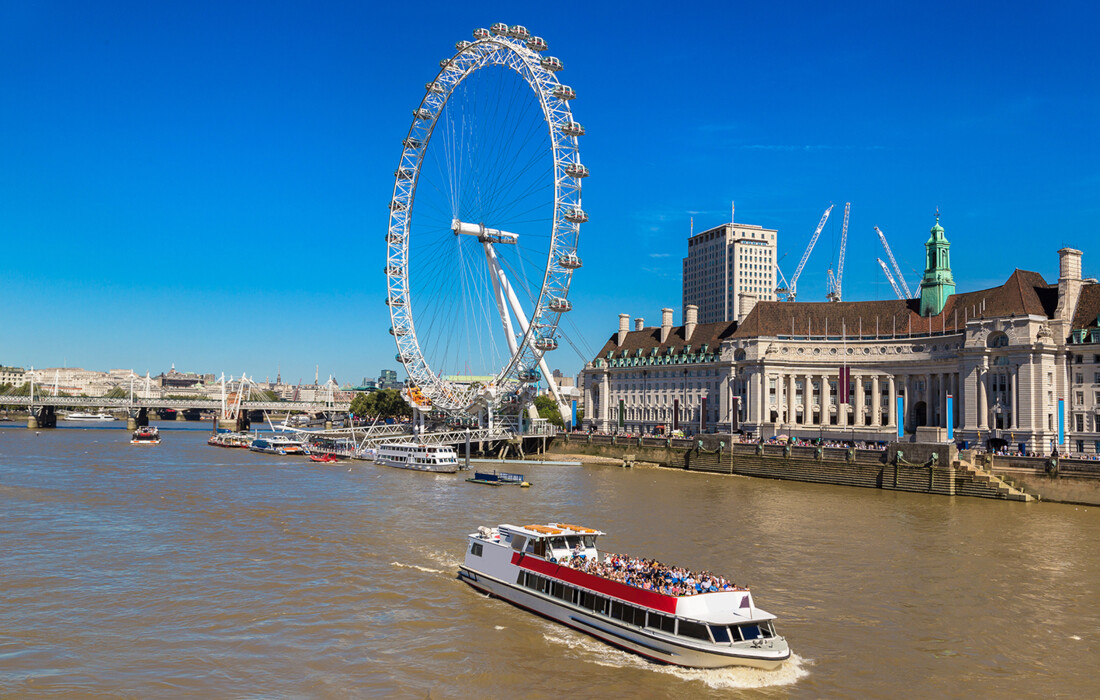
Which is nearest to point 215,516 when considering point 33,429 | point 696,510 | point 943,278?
point 696,510

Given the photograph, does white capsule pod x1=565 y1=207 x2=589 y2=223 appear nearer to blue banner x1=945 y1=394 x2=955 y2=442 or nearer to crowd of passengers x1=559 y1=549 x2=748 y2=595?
blue banner x1=945 y1=394 x2=955 y2=442

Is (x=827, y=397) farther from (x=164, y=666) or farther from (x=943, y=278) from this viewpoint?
(x=164, y=666)

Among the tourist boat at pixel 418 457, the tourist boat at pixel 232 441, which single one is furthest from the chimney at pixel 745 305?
the tourist boat at pixel 232 441

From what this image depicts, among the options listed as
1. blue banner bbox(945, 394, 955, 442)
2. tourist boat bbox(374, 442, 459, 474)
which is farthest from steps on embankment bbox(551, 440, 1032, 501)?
tourist boat bbox(374, 442, 459, 474)

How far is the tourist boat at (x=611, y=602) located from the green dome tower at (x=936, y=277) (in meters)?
76.5

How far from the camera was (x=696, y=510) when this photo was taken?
184 ft

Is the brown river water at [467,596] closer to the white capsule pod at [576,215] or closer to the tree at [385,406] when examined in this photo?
the white capsule pod at [576,215]

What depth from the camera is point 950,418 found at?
268 ft

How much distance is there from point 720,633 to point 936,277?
8373 centimetres

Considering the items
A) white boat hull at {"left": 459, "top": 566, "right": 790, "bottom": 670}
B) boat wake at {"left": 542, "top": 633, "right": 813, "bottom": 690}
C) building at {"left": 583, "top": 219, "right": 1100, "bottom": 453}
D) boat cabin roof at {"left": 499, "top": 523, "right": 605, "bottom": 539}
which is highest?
building at {"left": 583, "top": 219, "right": 1100, "bottom": 453}

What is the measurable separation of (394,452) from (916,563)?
63601mm

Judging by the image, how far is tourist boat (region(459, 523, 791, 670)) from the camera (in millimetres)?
24844

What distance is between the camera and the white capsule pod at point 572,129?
8556 centimetres

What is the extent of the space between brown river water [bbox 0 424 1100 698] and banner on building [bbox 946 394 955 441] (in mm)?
20512
